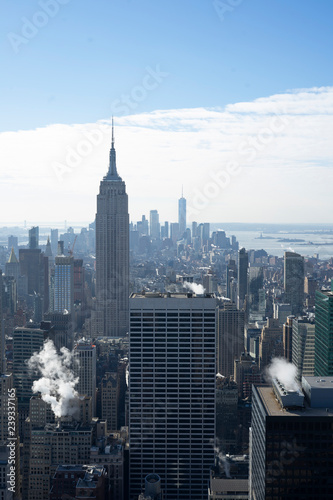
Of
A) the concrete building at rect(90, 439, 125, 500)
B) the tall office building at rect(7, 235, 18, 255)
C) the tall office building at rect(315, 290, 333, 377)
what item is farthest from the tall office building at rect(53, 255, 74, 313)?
the tall office building at rect(315, 290, 333, 377)

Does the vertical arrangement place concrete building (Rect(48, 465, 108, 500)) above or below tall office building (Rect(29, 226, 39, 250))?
below

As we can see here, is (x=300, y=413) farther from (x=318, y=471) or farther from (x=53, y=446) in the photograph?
(x=53, y=446)

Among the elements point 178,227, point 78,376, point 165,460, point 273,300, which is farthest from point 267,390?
point 178,227

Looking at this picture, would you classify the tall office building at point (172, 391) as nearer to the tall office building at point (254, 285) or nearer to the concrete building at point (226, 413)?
the concrete building at point (226, 413)

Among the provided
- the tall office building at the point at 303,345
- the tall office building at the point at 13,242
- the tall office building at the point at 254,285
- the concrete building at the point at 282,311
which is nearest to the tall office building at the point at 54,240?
the tall office building at the point at 13,242

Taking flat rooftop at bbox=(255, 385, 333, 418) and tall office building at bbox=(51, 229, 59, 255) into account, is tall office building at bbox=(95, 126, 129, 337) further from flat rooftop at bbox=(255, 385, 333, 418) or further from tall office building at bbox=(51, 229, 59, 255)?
flat rooftop at bbox=(255, 385, 333, 418)

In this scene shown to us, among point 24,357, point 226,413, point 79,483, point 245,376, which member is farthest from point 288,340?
point 79,483
